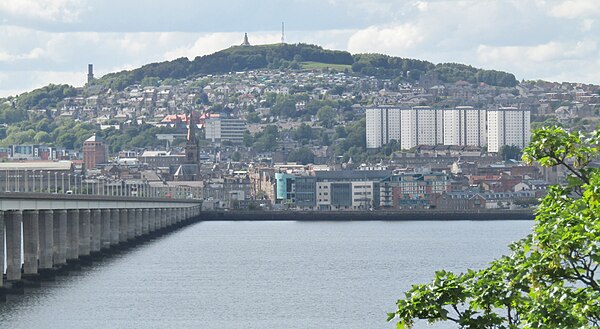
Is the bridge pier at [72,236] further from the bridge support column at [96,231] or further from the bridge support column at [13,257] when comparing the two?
the bridge support column at [13,257]

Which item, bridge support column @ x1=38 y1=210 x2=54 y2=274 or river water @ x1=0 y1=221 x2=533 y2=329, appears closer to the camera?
river water @ x1=0 y1=221 x2=533 y2=329

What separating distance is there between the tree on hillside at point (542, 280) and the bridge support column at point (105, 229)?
2537 inches

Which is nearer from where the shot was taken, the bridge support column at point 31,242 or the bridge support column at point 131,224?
the bridge support column at point 31,242

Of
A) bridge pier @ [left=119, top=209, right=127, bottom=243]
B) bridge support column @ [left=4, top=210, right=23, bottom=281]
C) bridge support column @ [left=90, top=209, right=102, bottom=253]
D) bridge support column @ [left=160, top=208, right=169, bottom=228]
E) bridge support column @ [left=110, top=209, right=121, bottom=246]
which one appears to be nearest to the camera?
bridge support column @ [left=4, top=210, right=23, bottom=281]

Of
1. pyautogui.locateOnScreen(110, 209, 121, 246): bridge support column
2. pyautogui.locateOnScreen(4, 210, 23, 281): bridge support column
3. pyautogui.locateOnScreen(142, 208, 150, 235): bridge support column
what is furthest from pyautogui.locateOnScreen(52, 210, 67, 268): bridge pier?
pyautogui.locateOnScreen(142, 208, 150, 235): bridge support column

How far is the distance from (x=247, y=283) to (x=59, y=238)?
9312 mm

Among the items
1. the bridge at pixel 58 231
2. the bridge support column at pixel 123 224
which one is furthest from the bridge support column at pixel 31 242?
the bridge support column at pixel 123 224

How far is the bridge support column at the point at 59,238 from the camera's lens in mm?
64875

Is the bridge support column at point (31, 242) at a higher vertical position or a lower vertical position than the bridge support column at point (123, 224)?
higher

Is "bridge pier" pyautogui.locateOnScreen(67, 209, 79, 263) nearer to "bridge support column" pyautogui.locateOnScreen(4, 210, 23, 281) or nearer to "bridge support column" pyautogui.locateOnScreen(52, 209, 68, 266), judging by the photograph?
"bridge support column" pyautogui.locateOnScreen(52, 209, 68, 266)

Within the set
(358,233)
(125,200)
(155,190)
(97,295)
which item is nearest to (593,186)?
(97,295)

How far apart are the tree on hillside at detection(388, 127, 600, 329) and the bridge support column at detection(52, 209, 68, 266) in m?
47.3

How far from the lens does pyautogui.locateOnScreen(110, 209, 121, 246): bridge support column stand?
86.4m

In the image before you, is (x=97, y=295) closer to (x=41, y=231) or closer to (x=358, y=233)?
(x=41, y=231)
